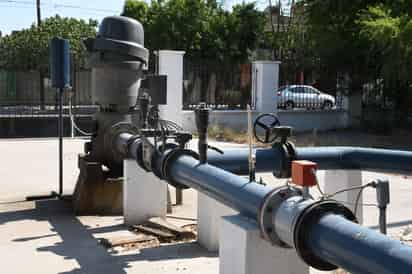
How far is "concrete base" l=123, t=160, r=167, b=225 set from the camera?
6.51 m

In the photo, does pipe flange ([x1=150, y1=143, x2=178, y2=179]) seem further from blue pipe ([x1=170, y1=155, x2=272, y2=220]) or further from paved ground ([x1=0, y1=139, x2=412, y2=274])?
paved ground ([x1=0, y1=139, x2=412, y2=274])

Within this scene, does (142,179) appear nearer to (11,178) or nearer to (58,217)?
(58,217)

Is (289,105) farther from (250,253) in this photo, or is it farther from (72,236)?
(250,253)

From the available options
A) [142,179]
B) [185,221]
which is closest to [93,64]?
[142,179]

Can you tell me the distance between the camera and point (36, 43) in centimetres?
3350

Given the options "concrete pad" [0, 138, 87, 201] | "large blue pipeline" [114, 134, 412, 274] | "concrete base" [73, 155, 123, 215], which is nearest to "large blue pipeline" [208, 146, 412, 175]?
"large blue pipeline" [114, 134, 412, 274]

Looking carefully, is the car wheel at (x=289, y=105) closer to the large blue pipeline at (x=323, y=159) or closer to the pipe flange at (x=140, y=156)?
the large blue pipeline at (x=323, y=159)

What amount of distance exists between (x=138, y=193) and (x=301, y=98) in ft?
46.6

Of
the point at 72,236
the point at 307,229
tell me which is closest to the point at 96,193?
the point at 72,236

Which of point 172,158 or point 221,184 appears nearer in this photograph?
point 221,184

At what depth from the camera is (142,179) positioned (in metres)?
6.52

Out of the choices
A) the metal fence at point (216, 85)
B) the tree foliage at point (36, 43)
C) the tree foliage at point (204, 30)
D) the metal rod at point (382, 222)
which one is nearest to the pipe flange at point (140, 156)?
the metal rod at point (382, 222)

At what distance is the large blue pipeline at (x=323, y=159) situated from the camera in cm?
495

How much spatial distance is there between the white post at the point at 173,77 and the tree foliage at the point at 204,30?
20.9 metres
